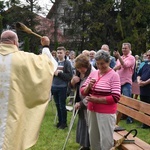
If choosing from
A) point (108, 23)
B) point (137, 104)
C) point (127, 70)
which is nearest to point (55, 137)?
point (137, 104)

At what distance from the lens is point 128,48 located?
7590mm

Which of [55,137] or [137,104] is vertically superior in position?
[137,104]

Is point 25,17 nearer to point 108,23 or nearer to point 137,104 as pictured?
point 108,23

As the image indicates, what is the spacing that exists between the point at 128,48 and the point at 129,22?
24.6m

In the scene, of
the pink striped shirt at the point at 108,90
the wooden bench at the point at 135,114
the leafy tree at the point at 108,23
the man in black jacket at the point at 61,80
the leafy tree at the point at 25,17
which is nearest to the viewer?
the pink striped shirt at the point at 108,90

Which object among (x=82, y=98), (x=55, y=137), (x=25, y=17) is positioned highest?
(x=25, y=17)

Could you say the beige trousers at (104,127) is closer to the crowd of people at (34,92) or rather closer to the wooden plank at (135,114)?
the crowd of people at (34,92)

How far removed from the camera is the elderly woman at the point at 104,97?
4188 mm

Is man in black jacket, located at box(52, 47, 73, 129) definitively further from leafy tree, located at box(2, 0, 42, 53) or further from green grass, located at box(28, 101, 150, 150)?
leafy tree, located at box(2, 0, 42, 53)

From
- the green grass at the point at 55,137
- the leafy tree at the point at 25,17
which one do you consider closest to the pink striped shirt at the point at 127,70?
the green grass at the point at 55,137

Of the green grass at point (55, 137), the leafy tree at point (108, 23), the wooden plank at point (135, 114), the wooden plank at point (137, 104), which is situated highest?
the leafy tree at point (108, 23)

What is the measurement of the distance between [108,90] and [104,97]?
4.2 inches

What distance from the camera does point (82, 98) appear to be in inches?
210

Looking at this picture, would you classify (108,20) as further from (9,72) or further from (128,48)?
(9,72)
